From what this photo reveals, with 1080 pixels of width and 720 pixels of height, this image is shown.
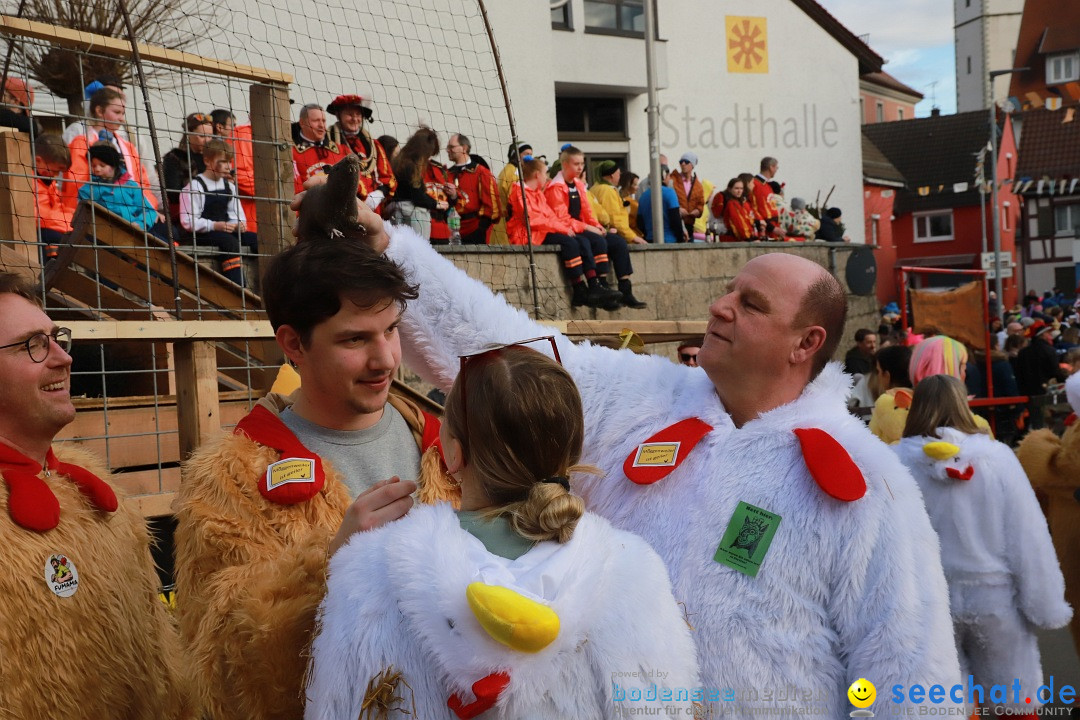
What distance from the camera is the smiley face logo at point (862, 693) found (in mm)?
2191

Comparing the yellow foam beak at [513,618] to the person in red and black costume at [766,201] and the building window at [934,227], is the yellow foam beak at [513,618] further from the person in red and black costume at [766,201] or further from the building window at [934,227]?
the building window at [934,227]

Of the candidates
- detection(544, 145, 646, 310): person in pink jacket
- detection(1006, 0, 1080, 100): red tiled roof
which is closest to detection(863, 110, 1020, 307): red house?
detection(1006, 0, 1080, 100): red tiled roof

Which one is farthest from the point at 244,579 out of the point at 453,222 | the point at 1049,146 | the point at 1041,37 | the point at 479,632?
the point at 1041,37

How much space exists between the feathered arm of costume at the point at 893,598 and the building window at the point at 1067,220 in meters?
48.1

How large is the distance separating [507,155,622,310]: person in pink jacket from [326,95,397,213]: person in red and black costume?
7.19 feet

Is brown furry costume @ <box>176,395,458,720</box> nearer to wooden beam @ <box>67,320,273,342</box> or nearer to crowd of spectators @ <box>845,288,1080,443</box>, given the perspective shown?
wooden beam @ <box>67,320,273,342</box>

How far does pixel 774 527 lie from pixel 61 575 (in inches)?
61.3

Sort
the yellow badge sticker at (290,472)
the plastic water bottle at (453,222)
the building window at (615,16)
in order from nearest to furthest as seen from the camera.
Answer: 1. the yellow badge sticker at (290,472)
2. the plastic water bottle at (453,222)
3. the building window at (615,16)

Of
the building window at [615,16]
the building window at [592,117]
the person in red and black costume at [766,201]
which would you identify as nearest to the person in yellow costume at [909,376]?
the person in red and black costume at [766,201]

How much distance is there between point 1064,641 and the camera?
21.5 ft

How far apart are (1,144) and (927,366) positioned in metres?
5.25

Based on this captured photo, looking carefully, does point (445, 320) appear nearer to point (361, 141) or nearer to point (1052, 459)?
point (1052, 459)

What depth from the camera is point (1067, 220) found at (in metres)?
45.4

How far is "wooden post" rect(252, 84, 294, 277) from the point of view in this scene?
4332 millimetres
